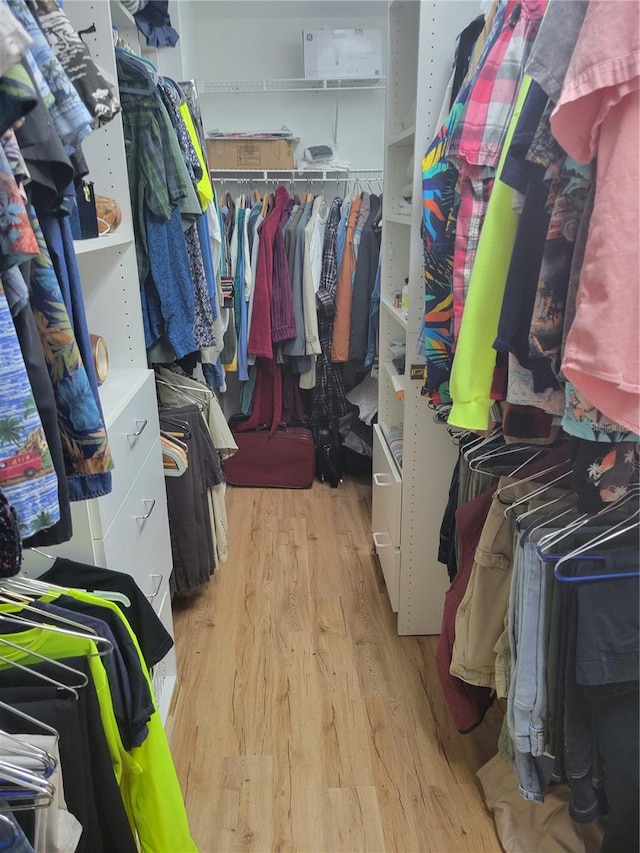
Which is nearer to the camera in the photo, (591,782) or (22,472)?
(22,472)

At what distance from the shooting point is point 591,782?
127cm

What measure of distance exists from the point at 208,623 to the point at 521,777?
1333 mm

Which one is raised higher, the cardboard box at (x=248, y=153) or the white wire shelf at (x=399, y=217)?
the cardboard box at (x=248, y=153)

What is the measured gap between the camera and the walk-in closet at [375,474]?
836 mm

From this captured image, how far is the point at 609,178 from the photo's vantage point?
32.7 inches

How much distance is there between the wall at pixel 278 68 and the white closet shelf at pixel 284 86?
39mm

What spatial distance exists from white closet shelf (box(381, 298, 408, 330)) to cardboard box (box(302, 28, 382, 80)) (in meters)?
1.58

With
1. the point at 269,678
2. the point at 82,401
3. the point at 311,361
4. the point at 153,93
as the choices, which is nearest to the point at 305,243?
the point at 311,361

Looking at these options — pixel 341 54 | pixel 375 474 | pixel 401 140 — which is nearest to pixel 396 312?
pixel 401 140

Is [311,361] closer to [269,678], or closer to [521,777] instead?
[269,678]

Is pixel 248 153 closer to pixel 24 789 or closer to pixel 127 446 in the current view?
pixel 127 446

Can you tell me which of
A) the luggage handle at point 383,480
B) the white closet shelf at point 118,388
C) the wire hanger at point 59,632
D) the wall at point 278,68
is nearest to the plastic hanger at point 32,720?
the wire hanger at point 59,632

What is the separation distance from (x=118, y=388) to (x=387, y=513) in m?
1.16

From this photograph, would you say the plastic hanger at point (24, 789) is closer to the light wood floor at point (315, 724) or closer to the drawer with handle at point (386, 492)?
the light wood floor at point (315, 724)
